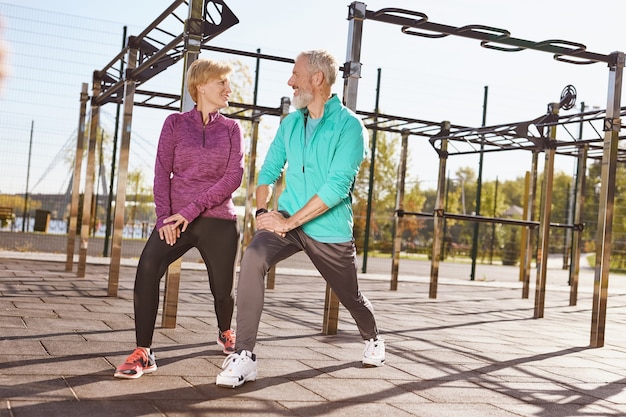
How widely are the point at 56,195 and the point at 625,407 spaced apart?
13.9m

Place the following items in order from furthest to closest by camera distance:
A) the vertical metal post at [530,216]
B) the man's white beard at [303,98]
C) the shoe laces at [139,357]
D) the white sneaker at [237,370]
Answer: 1. the vertical metal post at [530,216]
2. the man's white beard at [303,98]
3. the shoe laces at [139,357]
4. the white sneaker at [237,370]

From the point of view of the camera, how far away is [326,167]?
148 inches

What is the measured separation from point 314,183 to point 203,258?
0.76m

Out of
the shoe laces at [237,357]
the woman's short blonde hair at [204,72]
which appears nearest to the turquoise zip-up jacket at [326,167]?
the woman's short blonde hair at [204,72]

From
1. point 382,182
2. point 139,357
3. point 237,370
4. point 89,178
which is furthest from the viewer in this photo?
point 382,182

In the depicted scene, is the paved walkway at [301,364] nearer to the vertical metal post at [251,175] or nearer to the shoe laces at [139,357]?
the shoe laces at [139,357]

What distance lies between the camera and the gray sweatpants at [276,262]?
350 cm

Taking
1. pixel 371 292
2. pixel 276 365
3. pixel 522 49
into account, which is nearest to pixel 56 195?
pixel 371 292

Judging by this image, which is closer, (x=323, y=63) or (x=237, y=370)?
(x=237, y=370)

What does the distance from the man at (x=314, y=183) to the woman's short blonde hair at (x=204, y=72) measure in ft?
1.49

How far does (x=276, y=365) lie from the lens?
4125mm

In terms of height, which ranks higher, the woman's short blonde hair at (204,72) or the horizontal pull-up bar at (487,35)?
the horizontal pull-up bar at (487,35)

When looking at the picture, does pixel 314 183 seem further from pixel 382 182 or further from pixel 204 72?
pixel 382 182

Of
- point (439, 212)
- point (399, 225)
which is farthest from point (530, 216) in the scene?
point (399, 225)
